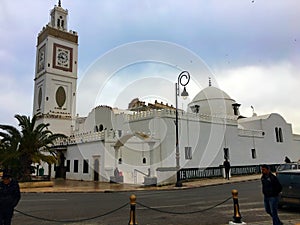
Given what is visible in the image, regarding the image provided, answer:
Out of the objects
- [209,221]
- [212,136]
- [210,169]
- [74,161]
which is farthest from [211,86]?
[209,221]

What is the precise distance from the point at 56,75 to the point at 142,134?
2376cm

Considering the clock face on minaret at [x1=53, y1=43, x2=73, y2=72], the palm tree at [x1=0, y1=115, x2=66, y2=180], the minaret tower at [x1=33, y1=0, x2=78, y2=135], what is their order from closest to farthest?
the palm tree at [x1=0, y1=115, x2=66, y2=180] < the minaret tower at [x1=33, y1=0, x2=78, y2=135] < the clock face on minaret at [x1=53, y1=43, x2=73, y2=72]

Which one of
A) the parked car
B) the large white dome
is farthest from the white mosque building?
the parked car

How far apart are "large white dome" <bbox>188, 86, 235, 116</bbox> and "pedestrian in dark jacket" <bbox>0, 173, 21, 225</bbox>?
3496 cm

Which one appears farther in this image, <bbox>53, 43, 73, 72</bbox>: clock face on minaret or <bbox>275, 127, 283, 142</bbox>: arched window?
<bbox>53, 43, 73, 72</bbox>: clock face on minaret

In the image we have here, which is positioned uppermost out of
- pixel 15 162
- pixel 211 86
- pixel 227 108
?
pixel 211 86

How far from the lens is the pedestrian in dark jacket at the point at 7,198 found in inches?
231

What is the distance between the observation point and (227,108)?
4047 centimetres

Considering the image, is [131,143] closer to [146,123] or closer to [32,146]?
[146,123]

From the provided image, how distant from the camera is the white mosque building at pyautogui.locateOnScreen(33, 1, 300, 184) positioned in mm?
25422

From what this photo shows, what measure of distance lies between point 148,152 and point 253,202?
14948 millimetres

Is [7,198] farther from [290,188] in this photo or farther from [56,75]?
[56,75]

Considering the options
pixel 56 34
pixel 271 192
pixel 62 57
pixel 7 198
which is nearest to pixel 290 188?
pixel 271 192

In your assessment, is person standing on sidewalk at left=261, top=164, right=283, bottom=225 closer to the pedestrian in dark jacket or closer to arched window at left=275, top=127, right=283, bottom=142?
the pedestrian in dark jacket
